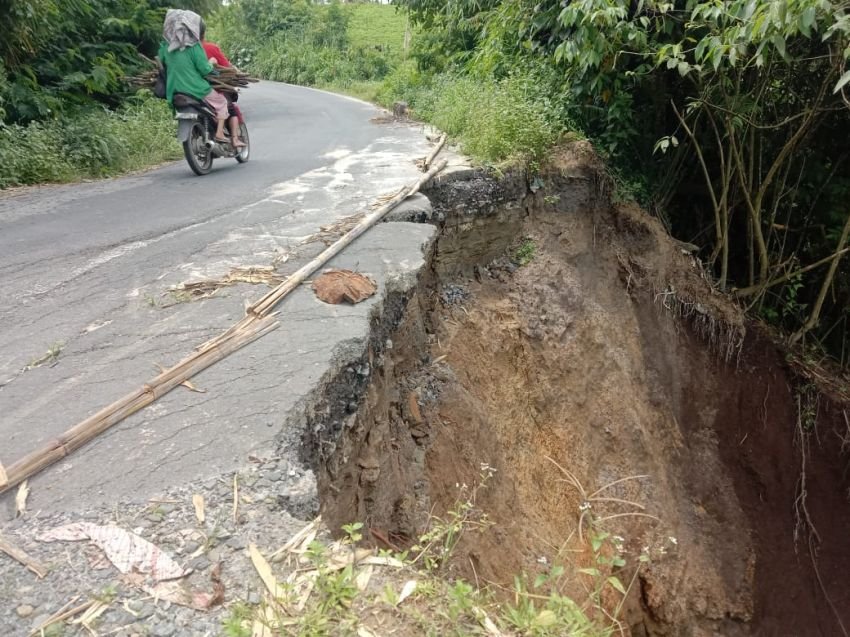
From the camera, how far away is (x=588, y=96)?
658 centimetres

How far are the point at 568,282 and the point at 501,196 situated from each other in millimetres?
1135

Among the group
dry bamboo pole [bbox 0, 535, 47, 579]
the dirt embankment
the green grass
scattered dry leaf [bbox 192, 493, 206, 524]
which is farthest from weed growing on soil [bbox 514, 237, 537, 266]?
the green grass

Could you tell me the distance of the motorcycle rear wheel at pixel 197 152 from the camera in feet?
22.6

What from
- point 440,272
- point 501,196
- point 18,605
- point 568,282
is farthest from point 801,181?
point 18,605

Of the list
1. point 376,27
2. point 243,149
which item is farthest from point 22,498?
point 376,27

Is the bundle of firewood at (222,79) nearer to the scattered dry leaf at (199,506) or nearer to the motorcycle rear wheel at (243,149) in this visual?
the motorcycle rear wheel at (243,149)

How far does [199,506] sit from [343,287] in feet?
5.50

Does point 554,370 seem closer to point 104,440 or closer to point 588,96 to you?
point 588,96

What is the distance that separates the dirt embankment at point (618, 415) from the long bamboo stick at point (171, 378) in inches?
37.9

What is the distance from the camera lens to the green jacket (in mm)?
6742

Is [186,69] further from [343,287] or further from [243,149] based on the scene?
[343,287]

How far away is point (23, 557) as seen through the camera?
1.93 m

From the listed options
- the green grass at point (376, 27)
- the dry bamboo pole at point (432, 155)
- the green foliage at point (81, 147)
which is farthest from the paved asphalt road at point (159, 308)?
the green grass at point (376, 27)

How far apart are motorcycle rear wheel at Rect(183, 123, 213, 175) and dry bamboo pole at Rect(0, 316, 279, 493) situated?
4.38 metres
